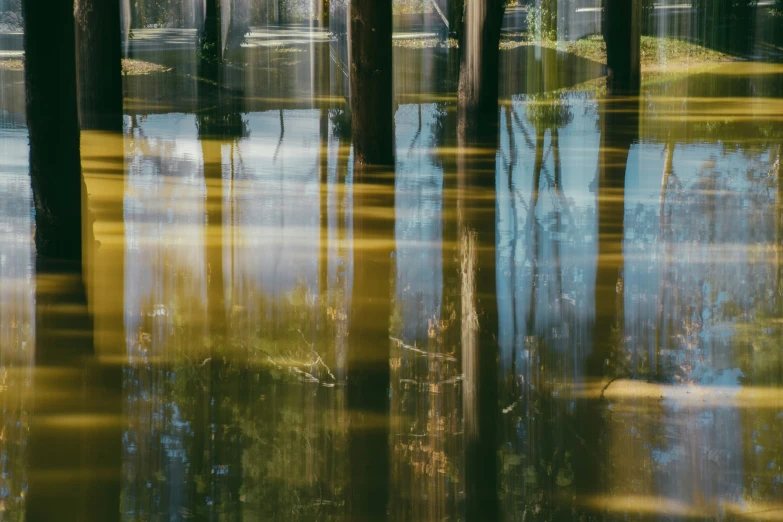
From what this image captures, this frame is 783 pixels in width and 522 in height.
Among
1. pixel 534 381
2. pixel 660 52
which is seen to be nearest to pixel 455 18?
pixel 660 52

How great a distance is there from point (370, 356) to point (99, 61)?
352 inches

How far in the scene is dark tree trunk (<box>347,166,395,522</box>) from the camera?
13.7 feet

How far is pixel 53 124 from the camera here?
22.6 feet

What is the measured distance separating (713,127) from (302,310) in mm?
7815

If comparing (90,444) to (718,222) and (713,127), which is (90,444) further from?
(713,127)

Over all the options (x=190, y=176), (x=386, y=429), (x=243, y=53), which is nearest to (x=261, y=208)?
(x=190, y=176)

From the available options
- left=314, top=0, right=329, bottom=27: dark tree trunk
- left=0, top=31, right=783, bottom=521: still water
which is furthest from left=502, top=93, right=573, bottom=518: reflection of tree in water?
left=314, top=0, right=329, bottom=27: dark tree trunk

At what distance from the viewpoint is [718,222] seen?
8289 millimetres

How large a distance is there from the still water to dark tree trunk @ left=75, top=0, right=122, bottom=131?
133cm

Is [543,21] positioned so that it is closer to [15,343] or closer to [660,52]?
[660,52]

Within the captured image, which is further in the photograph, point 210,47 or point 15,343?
point 210,47

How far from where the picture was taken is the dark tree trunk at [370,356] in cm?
417

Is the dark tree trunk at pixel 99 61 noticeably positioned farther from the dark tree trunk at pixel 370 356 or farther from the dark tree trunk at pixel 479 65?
the dark tree trunk at pixel 370 356

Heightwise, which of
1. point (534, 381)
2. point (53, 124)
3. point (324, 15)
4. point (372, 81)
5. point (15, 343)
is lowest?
point (534, 381)
